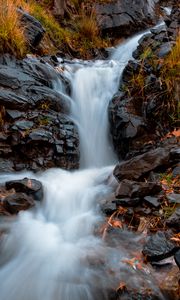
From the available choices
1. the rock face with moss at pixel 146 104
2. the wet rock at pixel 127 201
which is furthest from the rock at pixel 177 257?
the rock face with moss at pixel 146 104

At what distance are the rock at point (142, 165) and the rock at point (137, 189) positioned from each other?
1.26 ft

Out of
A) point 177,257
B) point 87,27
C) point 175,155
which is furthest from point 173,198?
point 87,27

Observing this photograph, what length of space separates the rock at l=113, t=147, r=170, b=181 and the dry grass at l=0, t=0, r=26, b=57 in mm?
2851

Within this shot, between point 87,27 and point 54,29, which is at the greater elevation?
point 87,27

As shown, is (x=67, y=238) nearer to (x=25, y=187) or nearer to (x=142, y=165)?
(x=25, y=187)

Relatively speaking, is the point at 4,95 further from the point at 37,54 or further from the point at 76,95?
the point at 37,54

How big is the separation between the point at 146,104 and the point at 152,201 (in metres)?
2.27

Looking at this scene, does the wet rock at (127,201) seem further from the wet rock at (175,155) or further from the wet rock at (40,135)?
the wet rock at (40,135)

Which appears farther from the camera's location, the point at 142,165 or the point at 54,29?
the point at 54,29

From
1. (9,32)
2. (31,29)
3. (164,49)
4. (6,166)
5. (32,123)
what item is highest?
(31,29)

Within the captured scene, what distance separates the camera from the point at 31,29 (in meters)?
6.81

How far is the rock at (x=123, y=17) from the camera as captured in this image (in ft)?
31.2

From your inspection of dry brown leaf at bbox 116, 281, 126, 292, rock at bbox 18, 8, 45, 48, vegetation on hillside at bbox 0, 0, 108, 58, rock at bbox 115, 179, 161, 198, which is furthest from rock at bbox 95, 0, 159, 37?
dry brown leaf at bbox 116, 281, 126, 292

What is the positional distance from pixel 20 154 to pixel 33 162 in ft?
0.68
